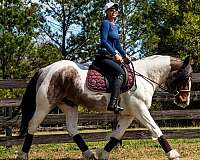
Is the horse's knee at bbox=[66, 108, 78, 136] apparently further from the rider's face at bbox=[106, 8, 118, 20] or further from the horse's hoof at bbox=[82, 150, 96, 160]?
the rider's face at bbox=[106, 8, 118, 20]

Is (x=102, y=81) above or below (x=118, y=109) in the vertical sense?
above

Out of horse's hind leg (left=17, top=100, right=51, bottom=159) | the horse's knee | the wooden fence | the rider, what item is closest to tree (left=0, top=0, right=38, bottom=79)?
the wooden fence

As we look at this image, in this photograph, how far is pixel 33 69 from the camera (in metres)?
26.6

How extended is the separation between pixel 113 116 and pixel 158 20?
31126 millimetres

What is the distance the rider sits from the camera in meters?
7.78

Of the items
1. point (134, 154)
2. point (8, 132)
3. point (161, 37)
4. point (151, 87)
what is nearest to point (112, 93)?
point (151, 87)

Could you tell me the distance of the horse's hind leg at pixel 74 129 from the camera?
8250 millimetres

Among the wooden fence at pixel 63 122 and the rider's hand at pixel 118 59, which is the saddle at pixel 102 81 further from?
the wooden fence at pixel 63 122

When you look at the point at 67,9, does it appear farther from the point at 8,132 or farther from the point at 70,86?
the point at 70,86

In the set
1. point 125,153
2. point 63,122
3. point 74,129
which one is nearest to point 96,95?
point 74,129

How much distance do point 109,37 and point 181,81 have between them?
1.48m

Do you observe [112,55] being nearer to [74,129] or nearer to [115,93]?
[115,93]

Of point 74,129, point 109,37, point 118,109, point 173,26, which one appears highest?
point 109,37

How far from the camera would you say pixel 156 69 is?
27.3 feet
